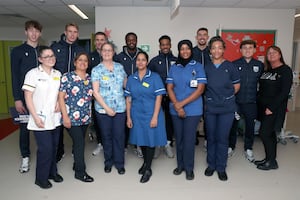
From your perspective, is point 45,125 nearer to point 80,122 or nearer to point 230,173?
point 80,122

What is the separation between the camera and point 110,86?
260cm

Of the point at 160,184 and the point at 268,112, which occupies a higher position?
the point at 268,112

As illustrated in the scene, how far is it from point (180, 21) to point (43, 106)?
11.2 feet

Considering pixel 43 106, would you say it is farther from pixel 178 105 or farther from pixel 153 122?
pixel 178 105

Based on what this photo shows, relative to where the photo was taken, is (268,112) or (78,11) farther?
(78,11)

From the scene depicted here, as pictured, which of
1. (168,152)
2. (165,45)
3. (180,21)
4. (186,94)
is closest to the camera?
(186,94)

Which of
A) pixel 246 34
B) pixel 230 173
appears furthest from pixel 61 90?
pixel 246 34

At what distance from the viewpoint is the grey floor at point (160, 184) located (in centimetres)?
236

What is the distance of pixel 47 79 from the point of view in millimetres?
2316

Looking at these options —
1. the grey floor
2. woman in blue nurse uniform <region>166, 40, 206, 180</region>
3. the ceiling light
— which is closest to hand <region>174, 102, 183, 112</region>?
woman in blue nurse uniform <region>166, 40, 206, 180</region>

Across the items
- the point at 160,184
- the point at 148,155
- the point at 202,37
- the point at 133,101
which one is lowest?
the point at 160,184

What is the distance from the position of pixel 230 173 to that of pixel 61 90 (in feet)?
6.94

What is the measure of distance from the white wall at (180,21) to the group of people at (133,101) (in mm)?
2015

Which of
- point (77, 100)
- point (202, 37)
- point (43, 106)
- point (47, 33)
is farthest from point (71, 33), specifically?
point (47, 33)
